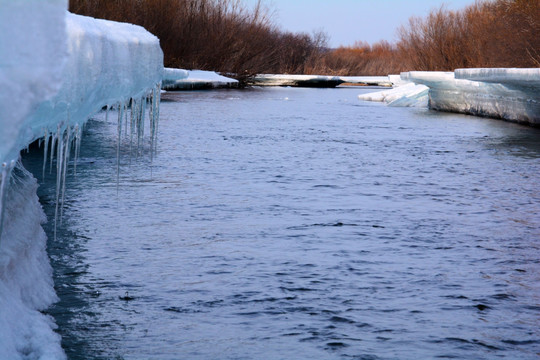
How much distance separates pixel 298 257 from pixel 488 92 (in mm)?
9900

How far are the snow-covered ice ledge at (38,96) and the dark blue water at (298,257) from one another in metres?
0.13

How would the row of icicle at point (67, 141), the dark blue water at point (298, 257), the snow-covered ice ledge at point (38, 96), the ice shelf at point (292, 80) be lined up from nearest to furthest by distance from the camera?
the snow-covered ice ledge at point (38, 96) → the row of icicle at point (67, 141) → the dark blue water at point (298, 257) → the ice shelf at point (292, 80)

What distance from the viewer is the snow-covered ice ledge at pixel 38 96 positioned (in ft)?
4.67

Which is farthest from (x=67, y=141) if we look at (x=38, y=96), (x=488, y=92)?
(x=488, y=92)

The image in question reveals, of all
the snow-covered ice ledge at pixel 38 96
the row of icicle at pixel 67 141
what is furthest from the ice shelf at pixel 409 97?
the snow-covered ice ledge at pixel 38 96

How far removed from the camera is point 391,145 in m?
8.89

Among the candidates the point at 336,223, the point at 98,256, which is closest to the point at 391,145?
the point at 336,223

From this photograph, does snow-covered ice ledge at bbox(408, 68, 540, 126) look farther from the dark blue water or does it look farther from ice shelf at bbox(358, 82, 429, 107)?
the dark blue water

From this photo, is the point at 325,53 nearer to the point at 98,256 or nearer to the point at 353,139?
the point at 353,139

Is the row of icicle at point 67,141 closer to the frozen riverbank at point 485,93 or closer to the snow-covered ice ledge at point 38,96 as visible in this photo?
the snow-covered ice ledge at point 38,96

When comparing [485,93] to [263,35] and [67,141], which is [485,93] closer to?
[67,141]

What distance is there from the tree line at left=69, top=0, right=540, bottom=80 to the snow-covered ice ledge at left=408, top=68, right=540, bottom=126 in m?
1.74

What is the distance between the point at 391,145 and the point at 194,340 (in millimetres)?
6396

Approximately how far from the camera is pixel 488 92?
13078 mm
